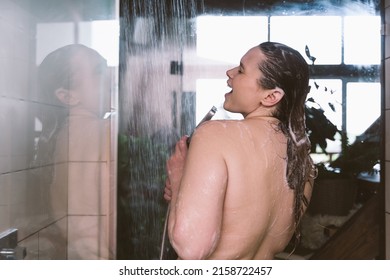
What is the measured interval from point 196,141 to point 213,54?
28 centimetres

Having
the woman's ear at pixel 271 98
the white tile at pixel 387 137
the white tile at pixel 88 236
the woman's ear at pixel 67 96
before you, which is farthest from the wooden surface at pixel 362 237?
the woman's ear at pixel 67 96

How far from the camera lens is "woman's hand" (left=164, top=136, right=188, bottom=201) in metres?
1.18

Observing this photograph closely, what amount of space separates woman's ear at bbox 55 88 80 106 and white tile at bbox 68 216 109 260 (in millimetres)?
339

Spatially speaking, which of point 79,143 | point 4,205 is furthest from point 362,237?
point 4,205

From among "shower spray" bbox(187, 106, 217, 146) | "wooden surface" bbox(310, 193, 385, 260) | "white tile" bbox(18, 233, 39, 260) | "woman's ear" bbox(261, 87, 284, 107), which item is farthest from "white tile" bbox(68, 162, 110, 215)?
"wooden surface" bbox(310, 193, 385, 260)

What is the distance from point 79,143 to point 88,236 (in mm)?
277

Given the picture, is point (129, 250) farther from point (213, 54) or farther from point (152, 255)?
point (213, 54)

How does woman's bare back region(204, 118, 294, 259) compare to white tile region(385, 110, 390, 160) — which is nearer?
woman's bare back region(204, 118, 294, 259)

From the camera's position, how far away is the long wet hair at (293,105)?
1.12m

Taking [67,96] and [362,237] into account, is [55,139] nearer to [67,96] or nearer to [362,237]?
[67,96]

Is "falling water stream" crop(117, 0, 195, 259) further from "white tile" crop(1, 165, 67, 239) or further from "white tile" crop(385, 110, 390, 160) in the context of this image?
"white tile" crop(385, 110, 390, 160)

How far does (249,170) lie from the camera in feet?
3.43

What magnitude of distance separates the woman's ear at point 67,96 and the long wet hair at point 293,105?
55cm
